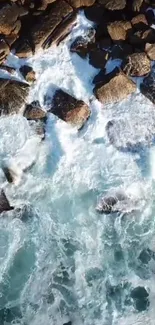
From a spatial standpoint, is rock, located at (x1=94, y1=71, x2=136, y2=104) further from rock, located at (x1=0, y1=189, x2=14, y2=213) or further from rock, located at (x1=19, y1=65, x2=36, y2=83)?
rock, located at (x1=0, y1=189, x2=14, y2=213)

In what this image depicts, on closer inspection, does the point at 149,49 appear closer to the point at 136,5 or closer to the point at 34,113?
the point at 136,5

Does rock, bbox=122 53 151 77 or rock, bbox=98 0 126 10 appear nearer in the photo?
rock, bbox=122 53 151 77

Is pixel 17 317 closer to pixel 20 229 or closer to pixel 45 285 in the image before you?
pixel 45 285

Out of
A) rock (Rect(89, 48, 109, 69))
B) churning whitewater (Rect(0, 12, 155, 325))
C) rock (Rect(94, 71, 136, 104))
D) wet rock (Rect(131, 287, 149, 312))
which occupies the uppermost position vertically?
rock (Rect(89, 48, 109, 69))

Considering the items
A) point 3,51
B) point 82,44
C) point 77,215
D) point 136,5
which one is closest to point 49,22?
point 82,44

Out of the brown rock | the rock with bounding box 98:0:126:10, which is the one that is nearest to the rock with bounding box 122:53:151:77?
the rock with bounding box 98:0:126:10

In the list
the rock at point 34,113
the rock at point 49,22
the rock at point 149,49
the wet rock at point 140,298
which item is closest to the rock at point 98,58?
the rock at point 149,49

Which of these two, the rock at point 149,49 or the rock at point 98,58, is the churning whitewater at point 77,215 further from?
the rock at point 149,49
